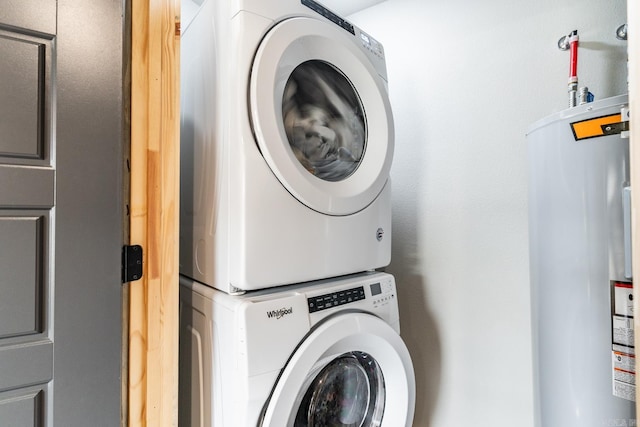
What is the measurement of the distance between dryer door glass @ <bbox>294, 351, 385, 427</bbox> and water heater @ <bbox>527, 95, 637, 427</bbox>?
1.66 ft

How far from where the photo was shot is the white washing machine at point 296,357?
758mm

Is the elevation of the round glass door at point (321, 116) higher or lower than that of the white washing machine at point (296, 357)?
higher

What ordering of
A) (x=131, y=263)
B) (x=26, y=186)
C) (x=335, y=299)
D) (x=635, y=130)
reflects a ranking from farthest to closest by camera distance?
(x=335, y=299)
(x=131, y=263)
(x=26, y=186)
(x=635, y=130)

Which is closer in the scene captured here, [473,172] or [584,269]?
[584,269]

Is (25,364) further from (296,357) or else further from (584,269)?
(584,269)

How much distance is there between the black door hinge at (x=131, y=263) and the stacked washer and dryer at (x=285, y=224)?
0.59 feet

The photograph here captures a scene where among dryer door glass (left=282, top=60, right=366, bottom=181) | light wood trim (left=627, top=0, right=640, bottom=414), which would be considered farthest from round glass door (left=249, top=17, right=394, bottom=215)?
light wood trim (left=627, top=0, right=640, bottom=414)

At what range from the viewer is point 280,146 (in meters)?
0.82

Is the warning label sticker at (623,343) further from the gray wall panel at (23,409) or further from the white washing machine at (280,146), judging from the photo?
the gray wall panel at (23,409)

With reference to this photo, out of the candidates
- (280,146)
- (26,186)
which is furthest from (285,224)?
(26,186)

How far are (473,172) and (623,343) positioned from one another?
0.74 metres

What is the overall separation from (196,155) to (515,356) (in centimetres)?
137

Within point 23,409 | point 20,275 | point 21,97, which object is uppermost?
point 21,97

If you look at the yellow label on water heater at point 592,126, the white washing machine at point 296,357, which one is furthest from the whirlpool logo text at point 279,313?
the yellow label on water heater at point 592,126
